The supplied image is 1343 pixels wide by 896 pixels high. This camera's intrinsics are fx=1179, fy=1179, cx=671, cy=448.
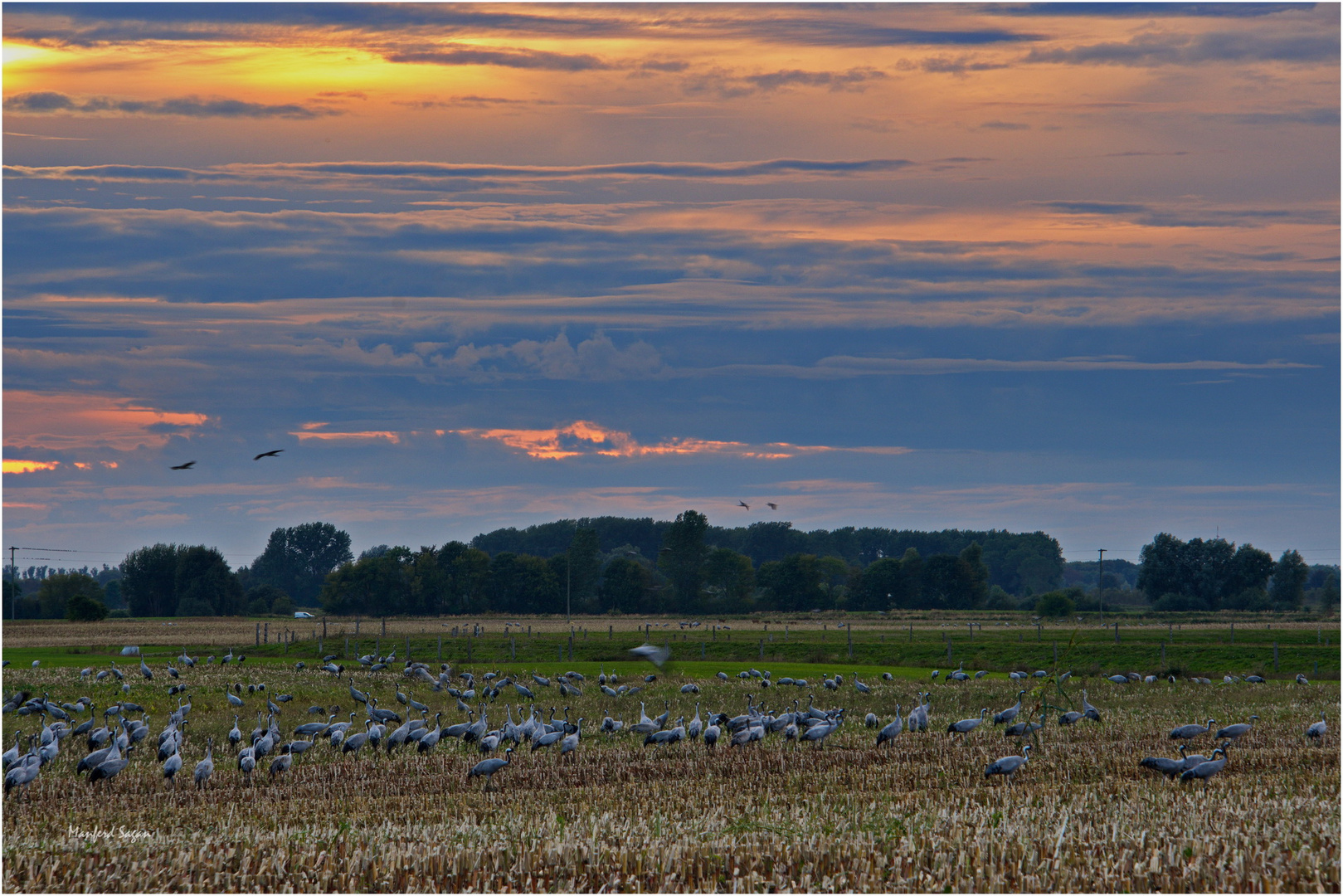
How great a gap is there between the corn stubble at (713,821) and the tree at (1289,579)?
4965 inches

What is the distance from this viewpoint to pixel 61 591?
443 ft

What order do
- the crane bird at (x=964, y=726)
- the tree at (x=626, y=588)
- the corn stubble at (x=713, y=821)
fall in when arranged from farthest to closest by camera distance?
the tree at (x=626, y=588) → the crane bird at (x=964, y=726) → the corn stubble at (x=713, y=821)

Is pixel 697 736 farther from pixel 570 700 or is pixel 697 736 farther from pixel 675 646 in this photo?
pixel 675 646

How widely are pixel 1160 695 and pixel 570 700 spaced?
1962 cm

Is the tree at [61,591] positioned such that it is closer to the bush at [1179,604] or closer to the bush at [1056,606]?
the bush at [1056,606]

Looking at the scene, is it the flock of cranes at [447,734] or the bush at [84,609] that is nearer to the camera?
the flock of cranes at [447,734]

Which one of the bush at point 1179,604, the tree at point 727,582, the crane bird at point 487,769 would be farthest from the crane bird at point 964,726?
the tree at point 727,582

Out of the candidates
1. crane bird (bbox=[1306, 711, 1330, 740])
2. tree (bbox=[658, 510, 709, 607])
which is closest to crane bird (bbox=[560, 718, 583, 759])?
crane bird (bbox=[1306, 711, 1330, 740])

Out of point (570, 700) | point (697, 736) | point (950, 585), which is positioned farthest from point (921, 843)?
point (950, 585)

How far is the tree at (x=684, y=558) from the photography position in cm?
15112

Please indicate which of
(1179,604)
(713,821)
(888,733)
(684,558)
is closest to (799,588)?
(684,558)

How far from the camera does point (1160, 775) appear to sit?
20844 millimetres

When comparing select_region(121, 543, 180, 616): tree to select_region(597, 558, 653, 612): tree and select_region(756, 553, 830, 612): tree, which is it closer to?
select_region(597, 558, 653, 612): tree

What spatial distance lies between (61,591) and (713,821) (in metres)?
139
